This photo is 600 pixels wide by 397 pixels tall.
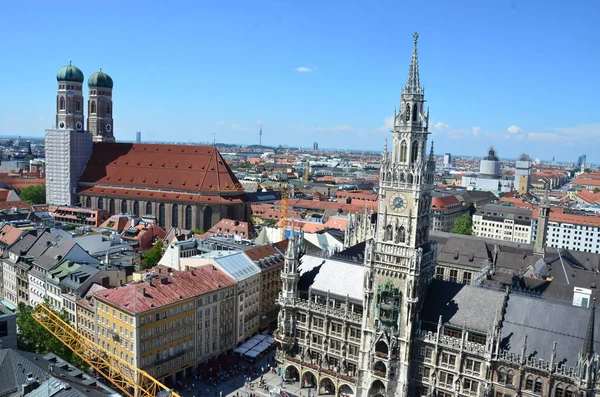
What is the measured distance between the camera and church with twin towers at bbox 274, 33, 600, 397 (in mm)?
57438

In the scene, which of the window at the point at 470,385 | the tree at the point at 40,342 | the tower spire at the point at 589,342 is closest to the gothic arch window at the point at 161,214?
the tree at the point at 40,342

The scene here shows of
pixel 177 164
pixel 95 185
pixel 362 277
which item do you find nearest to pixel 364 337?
pixel 362 277

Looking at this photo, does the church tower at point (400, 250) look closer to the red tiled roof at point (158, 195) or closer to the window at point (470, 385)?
the window at point (470, 385)

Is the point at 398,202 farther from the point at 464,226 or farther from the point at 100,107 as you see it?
the point at 100,107

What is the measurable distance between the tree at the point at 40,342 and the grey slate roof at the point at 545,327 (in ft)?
174

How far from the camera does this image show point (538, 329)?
5900 cm

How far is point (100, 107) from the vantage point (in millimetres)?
183250

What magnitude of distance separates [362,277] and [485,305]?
16566 mm

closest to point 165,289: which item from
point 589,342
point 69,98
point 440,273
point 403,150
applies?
point 403,150

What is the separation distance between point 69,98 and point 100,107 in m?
16.0

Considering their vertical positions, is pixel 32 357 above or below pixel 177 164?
below

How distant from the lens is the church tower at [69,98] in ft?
551

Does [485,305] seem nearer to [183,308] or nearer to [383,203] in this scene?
[383,203]

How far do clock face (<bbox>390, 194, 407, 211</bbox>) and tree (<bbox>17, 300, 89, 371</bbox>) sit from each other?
146 ft
